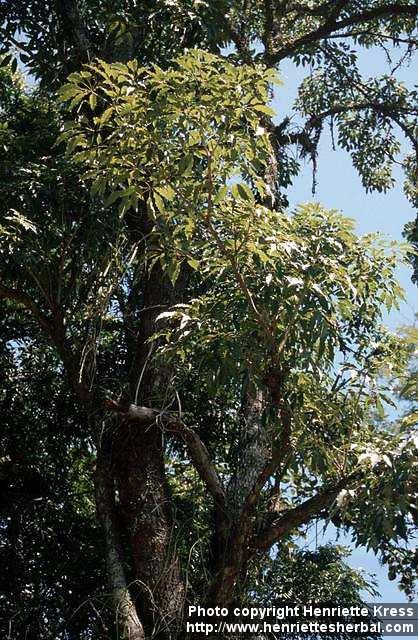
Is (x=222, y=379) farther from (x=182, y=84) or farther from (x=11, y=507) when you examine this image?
(x=11, y=507)

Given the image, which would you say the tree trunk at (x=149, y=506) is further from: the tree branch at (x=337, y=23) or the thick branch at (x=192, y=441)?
the tree branch at (x=337, y=23)

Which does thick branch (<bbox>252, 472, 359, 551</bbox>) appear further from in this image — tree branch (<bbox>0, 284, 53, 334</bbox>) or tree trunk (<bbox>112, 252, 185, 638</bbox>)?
tree branch (<bbox>0, 284, 53, 334</bbox>)

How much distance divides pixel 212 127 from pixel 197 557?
2.29 metres

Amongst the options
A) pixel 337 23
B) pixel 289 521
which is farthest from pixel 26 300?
pixel 337 23

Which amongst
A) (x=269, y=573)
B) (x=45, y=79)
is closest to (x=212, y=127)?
(x=45, y=79)

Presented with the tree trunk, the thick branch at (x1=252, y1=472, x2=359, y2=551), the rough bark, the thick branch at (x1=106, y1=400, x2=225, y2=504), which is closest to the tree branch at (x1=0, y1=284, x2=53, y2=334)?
the tree trunk

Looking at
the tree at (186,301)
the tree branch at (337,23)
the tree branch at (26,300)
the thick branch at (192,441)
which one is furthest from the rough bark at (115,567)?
the tree branch at (337,23)

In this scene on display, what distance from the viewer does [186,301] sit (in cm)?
527

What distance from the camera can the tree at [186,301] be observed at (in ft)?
11.5

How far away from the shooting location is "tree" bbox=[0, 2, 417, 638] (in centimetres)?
350

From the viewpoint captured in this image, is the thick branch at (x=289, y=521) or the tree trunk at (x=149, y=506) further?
the tree trunk at (x=149, y=506)

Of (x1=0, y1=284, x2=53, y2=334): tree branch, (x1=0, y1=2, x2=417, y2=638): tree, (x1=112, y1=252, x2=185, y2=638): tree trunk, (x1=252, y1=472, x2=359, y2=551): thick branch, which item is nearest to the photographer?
(x1=0, y1=2, x2=417, y2=638): tree

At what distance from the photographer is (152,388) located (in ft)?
15.8

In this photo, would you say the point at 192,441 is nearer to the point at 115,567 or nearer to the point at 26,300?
the point at 115,567
